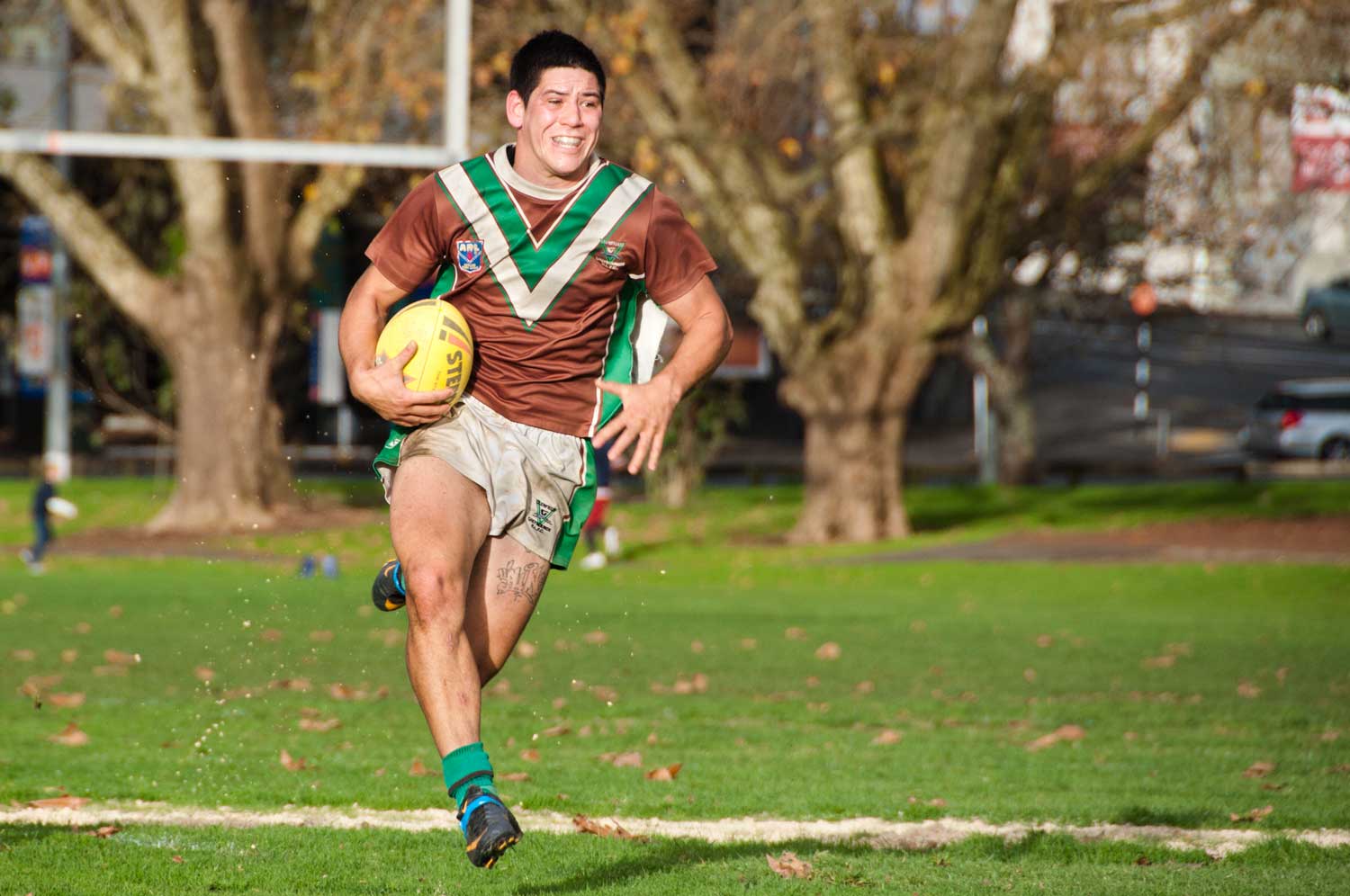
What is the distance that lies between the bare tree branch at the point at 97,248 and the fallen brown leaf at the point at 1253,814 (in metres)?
18.1

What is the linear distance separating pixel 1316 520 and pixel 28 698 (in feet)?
64.9

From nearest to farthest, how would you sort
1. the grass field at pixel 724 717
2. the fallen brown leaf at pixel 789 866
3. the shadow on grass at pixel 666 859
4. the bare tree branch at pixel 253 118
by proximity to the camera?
the shadow on grass at pixel 666 859
the fallen brown leaf at pixel 789 866
the grass field at pixel 724 717
the bare tree branch at pixel 253 118

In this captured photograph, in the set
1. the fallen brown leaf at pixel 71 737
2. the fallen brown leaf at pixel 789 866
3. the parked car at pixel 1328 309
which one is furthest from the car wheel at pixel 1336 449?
the fallen brown leaf at pixel 789 866

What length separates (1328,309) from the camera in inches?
1999

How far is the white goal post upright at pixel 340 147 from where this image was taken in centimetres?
1570

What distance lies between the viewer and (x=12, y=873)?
18.6ft

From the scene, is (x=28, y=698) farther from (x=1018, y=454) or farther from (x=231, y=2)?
(x=1018, y=454)

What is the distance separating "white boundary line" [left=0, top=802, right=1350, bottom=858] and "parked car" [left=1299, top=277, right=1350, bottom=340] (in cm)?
4658

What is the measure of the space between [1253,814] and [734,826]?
2.06m

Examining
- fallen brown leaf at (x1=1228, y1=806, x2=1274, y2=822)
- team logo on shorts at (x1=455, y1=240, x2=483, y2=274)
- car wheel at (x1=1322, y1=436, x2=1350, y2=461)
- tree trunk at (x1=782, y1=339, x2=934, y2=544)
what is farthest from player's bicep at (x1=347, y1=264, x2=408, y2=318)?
car wheel at (x1=1322, y1=436, x2=1350, y2=461)

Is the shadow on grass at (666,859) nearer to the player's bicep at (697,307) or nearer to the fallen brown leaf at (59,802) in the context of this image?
the player's bicep at (697,307)

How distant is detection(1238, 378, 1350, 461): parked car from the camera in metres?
38.5

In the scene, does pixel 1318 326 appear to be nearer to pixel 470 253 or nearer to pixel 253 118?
pixel 253 118

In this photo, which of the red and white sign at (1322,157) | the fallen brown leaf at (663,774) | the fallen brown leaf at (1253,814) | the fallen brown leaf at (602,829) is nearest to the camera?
the fallen brown leaf at (602,829)
